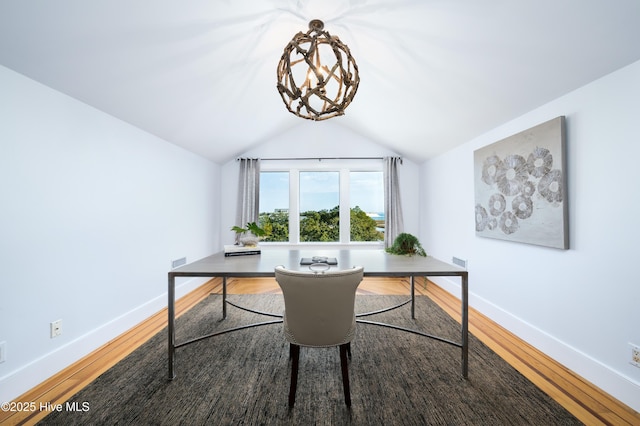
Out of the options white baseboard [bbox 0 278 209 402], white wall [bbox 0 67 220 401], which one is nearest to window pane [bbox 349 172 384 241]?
white wall [bbox 0 67 220 401]

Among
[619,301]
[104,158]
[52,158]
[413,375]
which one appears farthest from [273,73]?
[619,301]

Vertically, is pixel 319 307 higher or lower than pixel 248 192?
lower

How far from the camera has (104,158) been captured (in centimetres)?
230

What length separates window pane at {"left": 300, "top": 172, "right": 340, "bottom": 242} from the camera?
4918 mm

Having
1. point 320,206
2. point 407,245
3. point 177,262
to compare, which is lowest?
point 177,262

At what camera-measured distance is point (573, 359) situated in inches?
72.4

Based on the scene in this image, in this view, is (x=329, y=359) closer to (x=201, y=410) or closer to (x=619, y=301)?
(x=201, y=410)

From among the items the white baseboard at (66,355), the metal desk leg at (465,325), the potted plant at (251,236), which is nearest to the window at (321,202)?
the potted plant at (251,236)

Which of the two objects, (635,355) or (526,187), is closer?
(635,355)

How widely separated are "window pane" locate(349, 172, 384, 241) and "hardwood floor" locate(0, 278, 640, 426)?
2.06 m

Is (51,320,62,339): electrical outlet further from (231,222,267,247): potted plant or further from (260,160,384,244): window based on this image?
(260,160,384,244): window

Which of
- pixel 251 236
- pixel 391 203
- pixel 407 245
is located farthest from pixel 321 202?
pixel 407 245

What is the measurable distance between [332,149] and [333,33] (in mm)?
2599

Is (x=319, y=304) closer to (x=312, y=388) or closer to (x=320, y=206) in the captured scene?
(x=312, y=388)
